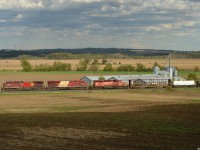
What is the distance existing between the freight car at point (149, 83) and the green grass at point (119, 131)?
183ft

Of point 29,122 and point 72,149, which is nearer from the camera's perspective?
point 72,149

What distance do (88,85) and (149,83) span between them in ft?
52.0

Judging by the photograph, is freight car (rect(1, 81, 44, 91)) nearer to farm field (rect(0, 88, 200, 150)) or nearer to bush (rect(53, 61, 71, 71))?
farm field (rect(0, 88, 200, 150))

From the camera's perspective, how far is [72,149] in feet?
82.2

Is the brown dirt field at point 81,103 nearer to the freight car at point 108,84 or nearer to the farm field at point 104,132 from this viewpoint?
the farm field at point 104,132

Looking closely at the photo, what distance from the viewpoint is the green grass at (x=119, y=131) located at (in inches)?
1035

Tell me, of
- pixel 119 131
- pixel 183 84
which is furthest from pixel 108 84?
pixel 119 131

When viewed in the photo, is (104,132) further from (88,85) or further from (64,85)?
(88,85)

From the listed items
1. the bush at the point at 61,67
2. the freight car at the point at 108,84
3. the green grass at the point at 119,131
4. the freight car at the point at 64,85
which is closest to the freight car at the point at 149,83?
the freight car at the point at 108,84

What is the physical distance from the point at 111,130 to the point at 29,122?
9.69 metres

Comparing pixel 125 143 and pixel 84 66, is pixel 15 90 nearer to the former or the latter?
pixel 125 143

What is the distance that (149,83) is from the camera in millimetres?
102562

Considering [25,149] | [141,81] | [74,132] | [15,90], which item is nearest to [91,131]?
[74,132]

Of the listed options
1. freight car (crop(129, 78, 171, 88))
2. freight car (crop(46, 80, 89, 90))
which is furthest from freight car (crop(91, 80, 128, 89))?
freight car (crop(46, 80, 89, 90))
